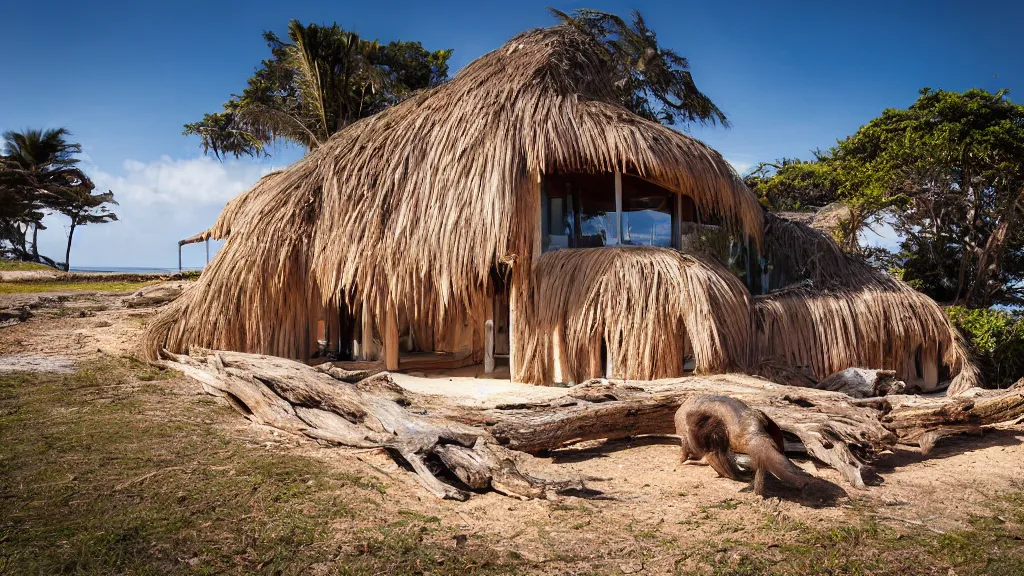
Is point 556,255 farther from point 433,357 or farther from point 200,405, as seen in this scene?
point 200,405

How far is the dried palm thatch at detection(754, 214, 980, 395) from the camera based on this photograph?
739 cm

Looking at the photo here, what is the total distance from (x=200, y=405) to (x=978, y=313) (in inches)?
380

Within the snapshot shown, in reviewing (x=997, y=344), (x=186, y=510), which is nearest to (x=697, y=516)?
(x=186, y=510)

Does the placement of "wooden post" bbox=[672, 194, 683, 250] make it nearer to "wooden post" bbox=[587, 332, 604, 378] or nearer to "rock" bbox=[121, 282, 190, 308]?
"wooden post" bbox=[587, 332, 604, 378]

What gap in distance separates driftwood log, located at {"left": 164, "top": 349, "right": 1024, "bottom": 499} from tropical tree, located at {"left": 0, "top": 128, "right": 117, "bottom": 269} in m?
20.5

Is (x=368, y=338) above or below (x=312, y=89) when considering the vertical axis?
below

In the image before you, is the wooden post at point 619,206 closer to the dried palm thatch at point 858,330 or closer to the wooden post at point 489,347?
the dried palm thatch at point 858,330

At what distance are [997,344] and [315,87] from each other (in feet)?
40.5

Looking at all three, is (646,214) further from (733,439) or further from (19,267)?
(19,267)

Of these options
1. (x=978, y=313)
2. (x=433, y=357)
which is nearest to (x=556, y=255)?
(x=433, y=357)

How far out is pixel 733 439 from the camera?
3.89 meters

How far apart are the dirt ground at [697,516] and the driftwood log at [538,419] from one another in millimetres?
133

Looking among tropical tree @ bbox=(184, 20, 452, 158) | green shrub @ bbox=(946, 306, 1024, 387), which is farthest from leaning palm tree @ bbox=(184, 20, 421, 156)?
green shrub @ bbox=(946, 306, 1024, 387)

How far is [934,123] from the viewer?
10.8 m
